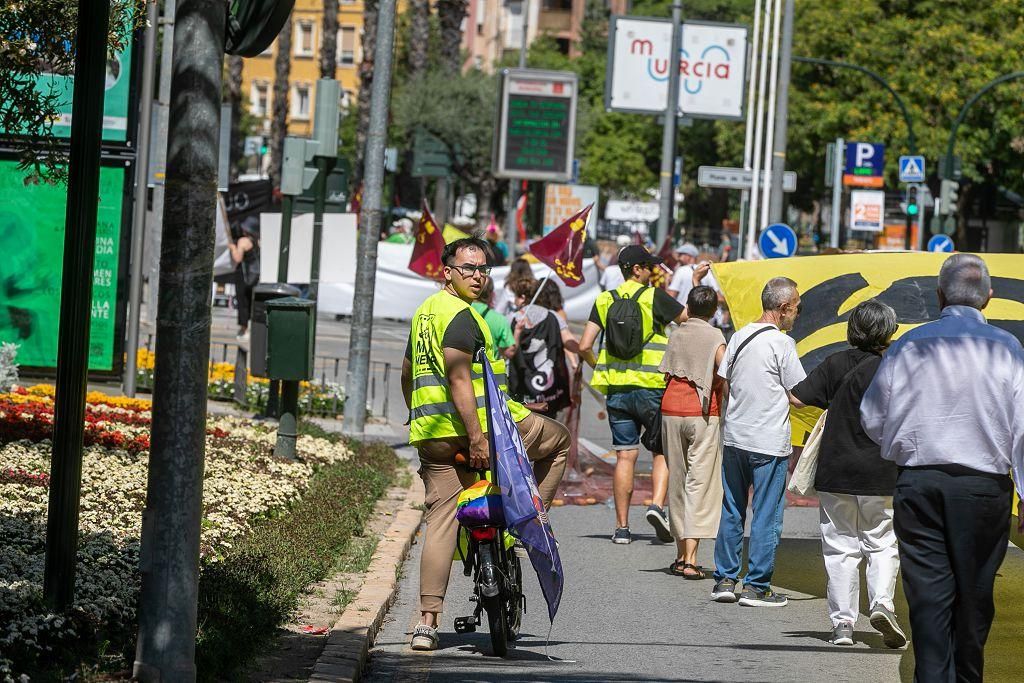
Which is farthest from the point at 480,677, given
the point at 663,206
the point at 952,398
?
the point at 663,206

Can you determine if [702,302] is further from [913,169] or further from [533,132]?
[913,169]

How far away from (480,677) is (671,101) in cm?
2389

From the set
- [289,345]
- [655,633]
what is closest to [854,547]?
[655,633]

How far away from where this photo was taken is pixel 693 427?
10164 mm

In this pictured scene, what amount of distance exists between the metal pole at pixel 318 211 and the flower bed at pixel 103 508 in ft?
4.71

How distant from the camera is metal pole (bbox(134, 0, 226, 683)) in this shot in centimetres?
575

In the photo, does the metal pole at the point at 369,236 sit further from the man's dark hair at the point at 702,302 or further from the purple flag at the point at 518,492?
the purple flag at the point at 518,492

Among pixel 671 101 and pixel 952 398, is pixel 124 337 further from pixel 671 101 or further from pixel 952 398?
→ pixel 671 101

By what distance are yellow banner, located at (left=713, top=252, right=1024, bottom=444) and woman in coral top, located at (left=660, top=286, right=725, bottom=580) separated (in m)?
0.57

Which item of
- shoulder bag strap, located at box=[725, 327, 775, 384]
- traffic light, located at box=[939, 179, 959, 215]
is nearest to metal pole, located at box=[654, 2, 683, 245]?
traffic light, located at box=[939, 179, 959, 215]

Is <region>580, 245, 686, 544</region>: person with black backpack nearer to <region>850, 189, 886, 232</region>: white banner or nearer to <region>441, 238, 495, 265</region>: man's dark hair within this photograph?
<region>441, 238, 495, 265</region>: man's dark hair

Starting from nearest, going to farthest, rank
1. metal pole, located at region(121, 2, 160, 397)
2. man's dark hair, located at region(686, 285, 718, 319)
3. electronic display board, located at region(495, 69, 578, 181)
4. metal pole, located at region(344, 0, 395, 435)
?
man's dark hair, located at region(686, 285, 718, 319) → metal pole, located at region(344, 0, 395, 435) → metal pole, located at region(121, 2, 160, 397) → electronic display board, located at region(495, 69, 578, 181)

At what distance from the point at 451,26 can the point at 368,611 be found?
34237 mm

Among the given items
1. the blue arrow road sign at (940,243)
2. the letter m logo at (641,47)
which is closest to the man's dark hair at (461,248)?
the letter m logo at (641,47)
